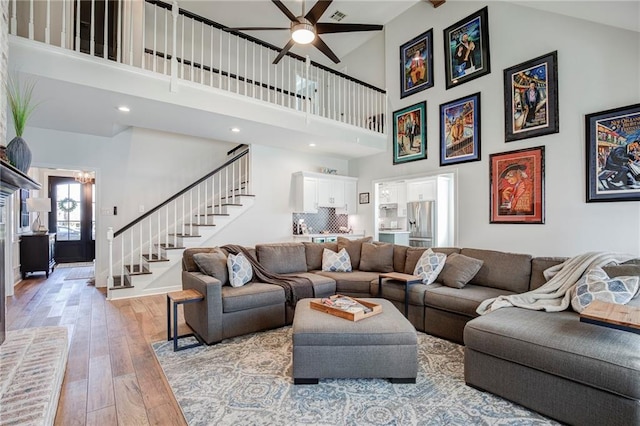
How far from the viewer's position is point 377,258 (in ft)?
14.4

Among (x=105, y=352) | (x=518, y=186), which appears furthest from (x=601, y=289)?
(x=105, y=352)

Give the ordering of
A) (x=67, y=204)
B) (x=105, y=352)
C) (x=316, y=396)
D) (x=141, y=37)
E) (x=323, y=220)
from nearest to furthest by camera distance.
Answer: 1. (x=316, y=396)
2. (x=105, y=352)
3. (x=141, y=37)
4. (x=323, y=220)
5. (x=67, y=204)

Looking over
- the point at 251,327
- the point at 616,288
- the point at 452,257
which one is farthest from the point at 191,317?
the point at 616,288

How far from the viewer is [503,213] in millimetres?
4734

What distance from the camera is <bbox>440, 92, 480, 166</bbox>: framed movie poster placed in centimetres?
508

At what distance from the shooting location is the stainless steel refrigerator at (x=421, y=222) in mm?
5508

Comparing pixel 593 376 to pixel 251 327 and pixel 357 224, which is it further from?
pixel 357 224

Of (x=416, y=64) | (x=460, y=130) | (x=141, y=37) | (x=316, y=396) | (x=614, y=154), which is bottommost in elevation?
(x=316, y=396)

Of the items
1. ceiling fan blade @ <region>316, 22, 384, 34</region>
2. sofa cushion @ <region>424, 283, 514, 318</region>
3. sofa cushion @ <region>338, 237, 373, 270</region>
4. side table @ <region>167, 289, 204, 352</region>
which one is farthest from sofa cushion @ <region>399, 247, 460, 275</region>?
ceiling fan blade @ <region>316, 22, 384, 34</region>

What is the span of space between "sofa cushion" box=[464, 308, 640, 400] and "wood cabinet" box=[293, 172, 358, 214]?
4582mm

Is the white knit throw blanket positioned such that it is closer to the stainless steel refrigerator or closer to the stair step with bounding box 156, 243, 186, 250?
the stainless steel refrigerator

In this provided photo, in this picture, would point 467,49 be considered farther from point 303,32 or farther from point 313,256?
point 313,256

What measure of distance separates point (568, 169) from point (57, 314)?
271 inches

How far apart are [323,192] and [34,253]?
5.87m
